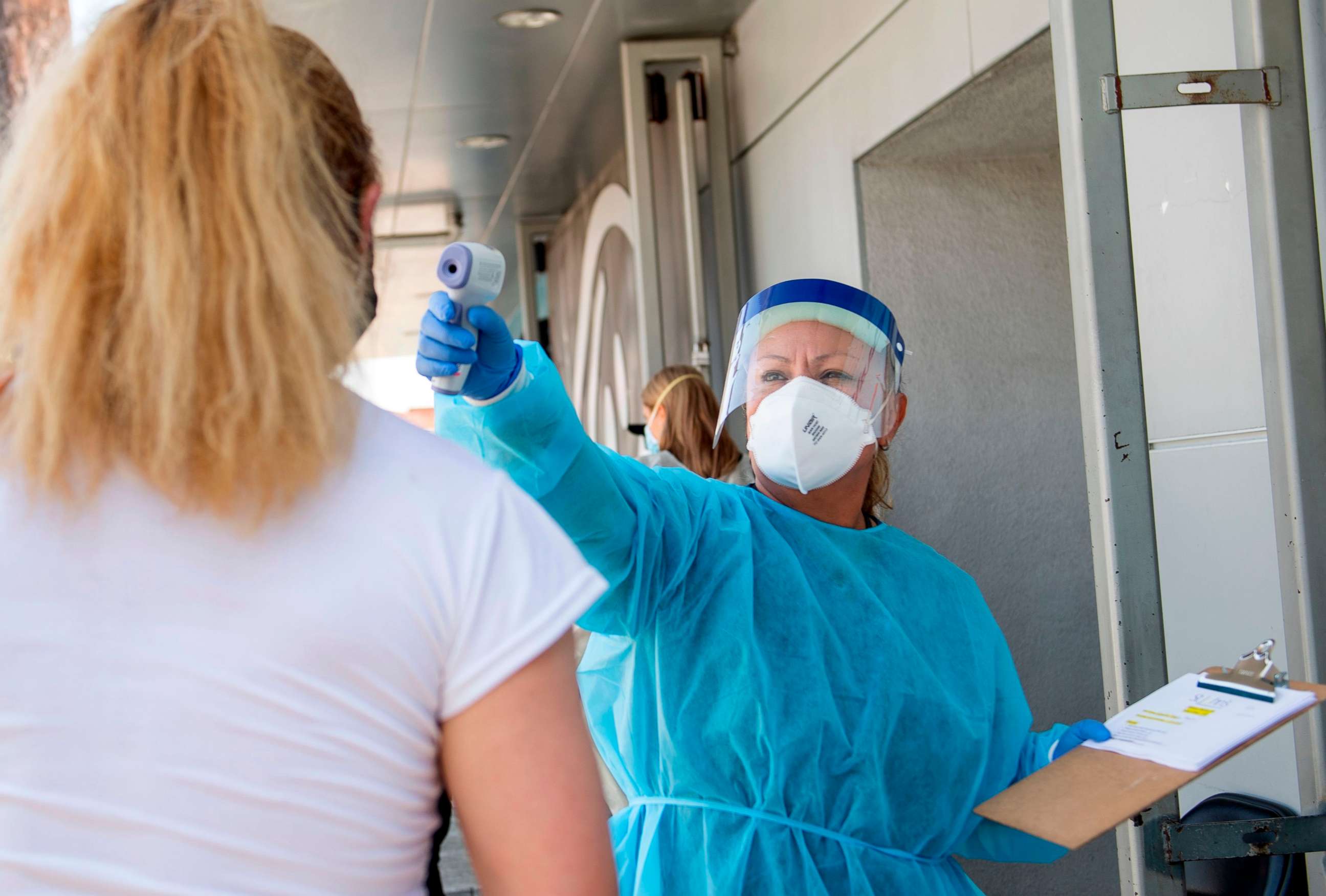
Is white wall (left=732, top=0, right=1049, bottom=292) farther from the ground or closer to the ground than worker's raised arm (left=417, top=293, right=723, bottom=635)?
farther from the ground

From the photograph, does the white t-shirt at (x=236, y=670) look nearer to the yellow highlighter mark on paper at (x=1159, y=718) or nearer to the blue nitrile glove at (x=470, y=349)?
the blue nitrile glove at (x=470, y=349)

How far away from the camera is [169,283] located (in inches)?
29.6

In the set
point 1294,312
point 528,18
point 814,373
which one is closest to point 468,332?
point 814,373

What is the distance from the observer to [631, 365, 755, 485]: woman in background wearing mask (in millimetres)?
3975

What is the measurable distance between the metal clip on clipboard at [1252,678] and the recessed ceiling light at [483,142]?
5.10m

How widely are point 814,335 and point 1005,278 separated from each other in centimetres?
186

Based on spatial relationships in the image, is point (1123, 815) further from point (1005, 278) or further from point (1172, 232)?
point (1005, 278)

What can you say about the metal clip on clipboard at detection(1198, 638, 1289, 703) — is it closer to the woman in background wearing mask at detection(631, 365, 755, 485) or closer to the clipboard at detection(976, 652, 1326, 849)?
the clipboard at detection(976, 652, 1326, 849)

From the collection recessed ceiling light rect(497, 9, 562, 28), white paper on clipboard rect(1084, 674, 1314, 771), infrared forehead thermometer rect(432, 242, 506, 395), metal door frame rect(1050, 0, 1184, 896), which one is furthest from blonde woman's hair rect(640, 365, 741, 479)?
infrared forehead thermometer rect(432, 242, 506, 395)

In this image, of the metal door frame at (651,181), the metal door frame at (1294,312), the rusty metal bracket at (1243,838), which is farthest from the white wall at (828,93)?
the rusty metal bracket at (1243,838)

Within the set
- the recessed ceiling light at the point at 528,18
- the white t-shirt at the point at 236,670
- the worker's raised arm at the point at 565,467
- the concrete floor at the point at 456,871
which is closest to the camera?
the white t-shirt at the point at 236,670

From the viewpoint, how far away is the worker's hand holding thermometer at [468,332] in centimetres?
123

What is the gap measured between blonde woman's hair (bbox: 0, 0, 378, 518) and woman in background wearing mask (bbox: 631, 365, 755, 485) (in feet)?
10.3

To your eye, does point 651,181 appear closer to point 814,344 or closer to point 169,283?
point 814,344
